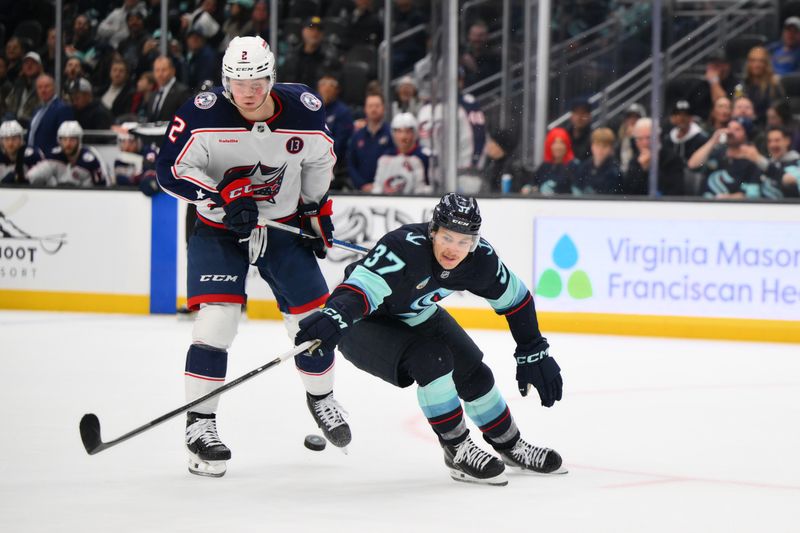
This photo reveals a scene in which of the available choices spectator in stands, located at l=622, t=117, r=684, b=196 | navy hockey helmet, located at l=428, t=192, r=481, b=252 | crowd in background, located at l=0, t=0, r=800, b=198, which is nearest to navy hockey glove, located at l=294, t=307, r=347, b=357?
navy hockey helmet, located at l=428, t=192, r=481, b=252

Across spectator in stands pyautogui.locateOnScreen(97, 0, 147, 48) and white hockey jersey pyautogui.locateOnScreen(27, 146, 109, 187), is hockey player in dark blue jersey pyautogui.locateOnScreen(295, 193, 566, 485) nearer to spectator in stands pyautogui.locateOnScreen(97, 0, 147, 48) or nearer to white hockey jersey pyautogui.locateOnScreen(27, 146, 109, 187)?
white hockey jersey pyautogui.locateOnScreen(27, 146, 109, 187)

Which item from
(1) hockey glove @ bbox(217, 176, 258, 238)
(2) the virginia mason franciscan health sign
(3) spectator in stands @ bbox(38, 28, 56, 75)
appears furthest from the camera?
(3) spectator in stands @ bbox(38, 28, 56, 75)

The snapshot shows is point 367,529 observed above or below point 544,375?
below

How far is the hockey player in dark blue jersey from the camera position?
134 inches

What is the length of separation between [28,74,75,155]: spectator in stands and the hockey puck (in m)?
5.24

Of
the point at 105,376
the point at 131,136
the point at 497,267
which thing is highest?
the point at 131,136

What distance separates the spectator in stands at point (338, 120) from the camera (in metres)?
8.12

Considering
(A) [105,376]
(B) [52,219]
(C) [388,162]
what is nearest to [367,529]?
(A) [105,376]

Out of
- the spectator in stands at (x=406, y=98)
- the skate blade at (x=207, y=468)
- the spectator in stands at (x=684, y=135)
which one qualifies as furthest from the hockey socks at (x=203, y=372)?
the spectator in stands at (x=406, y=98)

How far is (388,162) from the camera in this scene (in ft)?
26.0

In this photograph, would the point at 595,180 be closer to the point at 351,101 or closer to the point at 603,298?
the point at 603,298

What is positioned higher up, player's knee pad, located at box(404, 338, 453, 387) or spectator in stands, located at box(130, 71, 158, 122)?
spectator in stands, located at box(130, 71, 158, 122)

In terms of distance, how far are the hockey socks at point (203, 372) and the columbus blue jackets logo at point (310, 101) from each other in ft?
2.71

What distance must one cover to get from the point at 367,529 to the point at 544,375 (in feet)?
2.63
